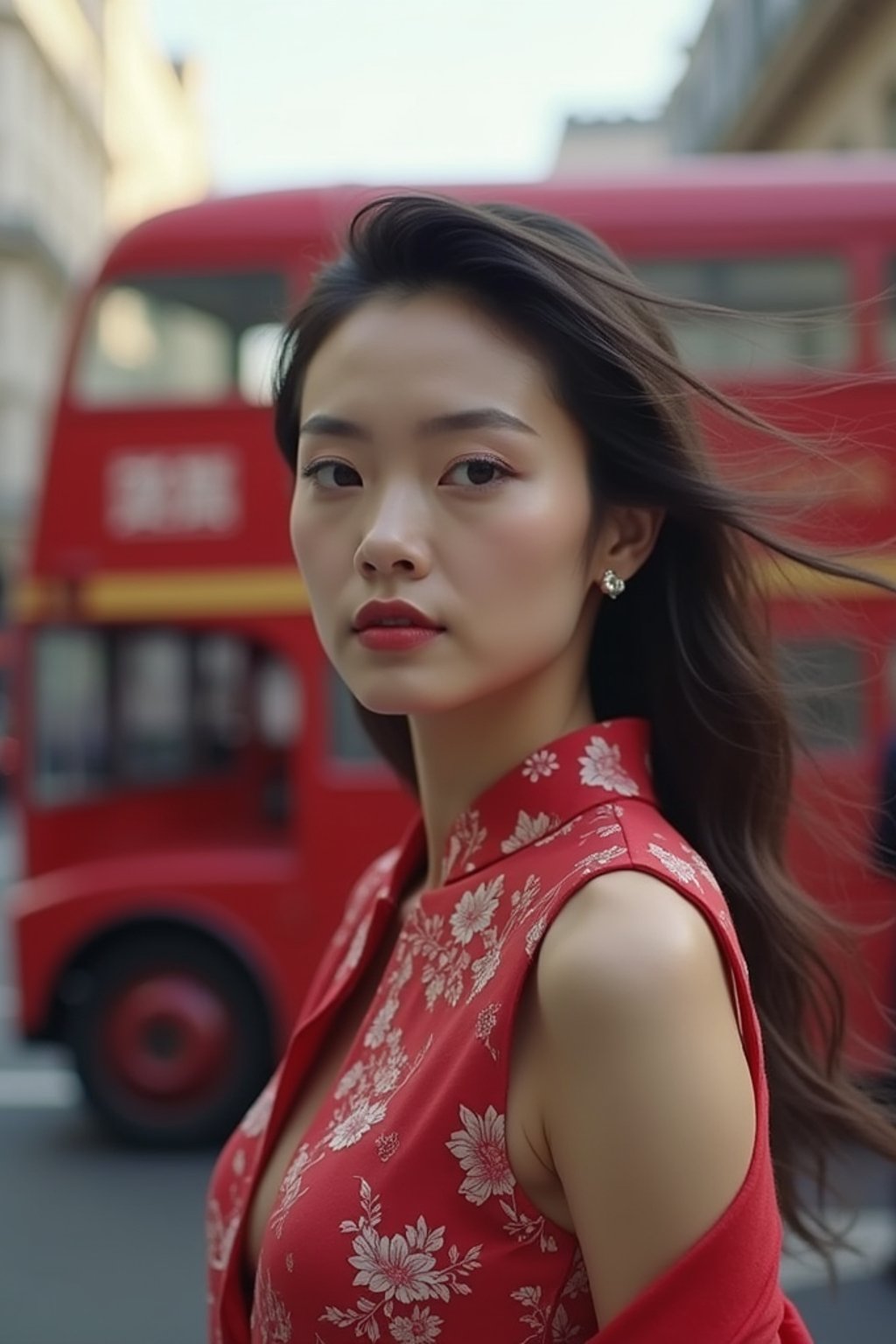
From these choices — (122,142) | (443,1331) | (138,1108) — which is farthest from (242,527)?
(122,142)

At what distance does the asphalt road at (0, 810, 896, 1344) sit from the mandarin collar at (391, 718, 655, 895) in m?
2.31

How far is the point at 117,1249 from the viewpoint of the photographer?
423cm

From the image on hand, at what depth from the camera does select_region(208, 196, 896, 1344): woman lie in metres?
0.85

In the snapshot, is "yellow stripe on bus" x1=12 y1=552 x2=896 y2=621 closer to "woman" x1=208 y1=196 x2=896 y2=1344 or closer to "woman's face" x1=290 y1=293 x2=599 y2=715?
"woman" x1=208 y1=196 x2=896 y2=1344

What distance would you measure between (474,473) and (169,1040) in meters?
4.52

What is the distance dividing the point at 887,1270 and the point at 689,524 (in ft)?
11.0

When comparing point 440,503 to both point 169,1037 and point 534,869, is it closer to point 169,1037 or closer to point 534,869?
point 534,869

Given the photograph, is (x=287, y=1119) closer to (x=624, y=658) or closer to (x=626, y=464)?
(x=624, y=658)

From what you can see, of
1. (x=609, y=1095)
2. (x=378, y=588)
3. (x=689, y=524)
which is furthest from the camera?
(x=689, y=524)

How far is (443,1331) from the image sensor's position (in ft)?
2.97

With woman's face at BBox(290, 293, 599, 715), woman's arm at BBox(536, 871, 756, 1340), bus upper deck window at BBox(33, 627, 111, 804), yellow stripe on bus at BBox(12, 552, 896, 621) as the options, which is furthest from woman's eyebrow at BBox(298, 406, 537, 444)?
bus upper deck window at BBox(33, 627, 111, 804)

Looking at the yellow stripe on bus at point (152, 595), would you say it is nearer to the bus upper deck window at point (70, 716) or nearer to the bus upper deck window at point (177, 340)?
the bus upper deck window at point (70, 716)

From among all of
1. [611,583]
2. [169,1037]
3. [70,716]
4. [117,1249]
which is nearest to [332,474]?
[611,583]

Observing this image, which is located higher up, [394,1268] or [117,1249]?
[394,1268]
